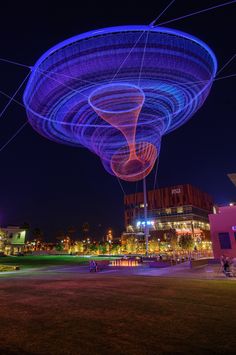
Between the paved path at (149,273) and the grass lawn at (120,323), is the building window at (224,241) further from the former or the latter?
the grass lawn at (120,323)

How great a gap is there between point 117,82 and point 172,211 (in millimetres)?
122976

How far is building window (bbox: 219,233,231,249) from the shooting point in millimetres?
34412

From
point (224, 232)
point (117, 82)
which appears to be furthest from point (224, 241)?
point (117, 82)

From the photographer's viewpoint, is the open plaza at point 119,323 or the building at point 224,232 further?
the building at point 224,232

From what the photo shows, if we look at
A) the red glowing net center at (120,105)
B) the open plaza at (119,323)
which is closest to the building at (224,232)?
the red glowing net center at (120,105)

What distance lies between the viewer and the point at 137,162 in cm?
3847

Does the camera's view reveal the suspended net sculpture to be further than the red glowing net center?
No

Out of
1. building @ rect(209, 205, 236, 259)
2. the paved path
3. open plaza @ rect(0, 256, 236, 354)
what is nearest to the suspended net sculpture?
the paved path

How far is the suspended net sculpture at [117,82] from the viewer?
51.9 feet

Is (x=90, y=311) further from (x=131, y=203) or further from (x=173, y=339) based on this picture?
(x=131, y=203)

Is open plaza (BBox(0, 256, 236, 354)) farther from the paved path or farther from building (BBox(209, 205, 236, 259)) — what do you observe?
building (BBox(209, 205, 236, 259))

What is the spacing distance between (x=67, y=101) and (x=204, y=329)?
18.4 m

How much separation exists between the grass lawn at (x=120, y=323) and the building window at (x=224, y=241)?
22430 millimetres

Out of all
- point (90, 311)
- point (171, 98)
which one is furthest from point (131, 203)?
point (90, 311)
